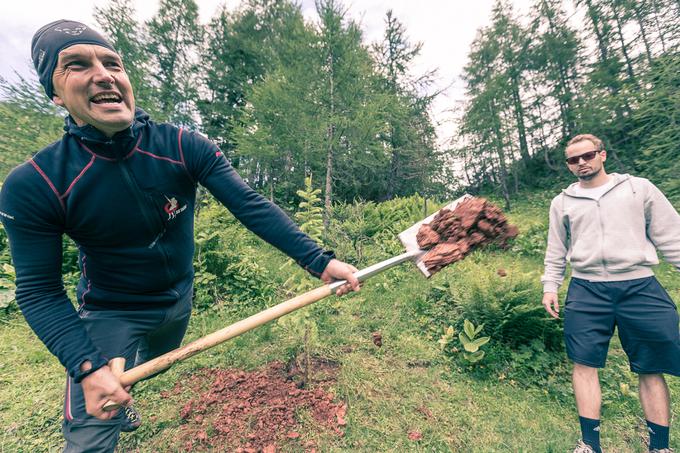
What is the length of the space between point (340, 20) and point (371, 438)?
41.1 feet

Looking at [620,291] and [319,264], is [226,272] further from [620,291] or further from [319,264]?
[620,291]

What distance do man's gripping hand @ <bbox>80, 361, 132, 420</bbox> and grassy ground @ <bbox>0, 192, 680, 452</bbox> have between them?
1.52m

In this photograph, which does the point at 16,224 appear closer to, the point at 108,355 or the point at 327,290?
the point at 108,355

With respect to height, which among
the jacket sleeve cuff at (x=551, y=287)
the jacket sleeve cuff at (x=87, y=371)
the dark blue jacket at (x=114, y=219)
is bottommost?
the jacket sleeve cuff at (x=551, y=287)

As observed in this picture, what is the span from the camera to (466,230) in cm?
241

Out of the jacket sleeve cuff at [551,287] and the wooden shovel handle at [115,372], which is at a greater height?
the wooden shovel handle at [115,372]

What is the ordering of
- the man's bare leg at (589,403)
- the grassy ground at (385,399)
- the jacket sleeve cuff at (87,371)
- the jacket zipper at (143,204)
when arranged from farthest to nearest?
1. the grassy ground at (385,399)
2. the man's bare leg at (589,403)
3. the jacket zipper at (143,204)
4. the jacket sleeve cuff at (87,371)

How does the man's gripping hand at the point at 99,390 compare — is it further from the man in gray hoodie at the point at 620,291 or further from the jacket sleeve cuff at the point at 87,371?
the man in gray hoodie at the point at 620,291

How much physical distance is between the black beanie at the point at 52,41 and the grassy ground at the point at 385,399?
2.81m

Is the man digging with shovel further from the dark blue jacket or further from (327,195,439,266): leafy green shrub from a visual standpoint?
(327,195,439,266): leafy green shrub

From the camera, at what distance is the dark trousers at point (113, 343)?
1.48 m

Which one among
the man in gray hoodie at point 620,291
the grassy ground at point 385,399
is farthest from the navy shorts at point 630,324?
the grassy ground at point 385,399

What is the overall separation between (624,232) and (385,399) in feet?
8.79

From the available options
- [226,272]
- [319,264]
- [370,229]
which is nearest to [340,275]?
[319,264]
